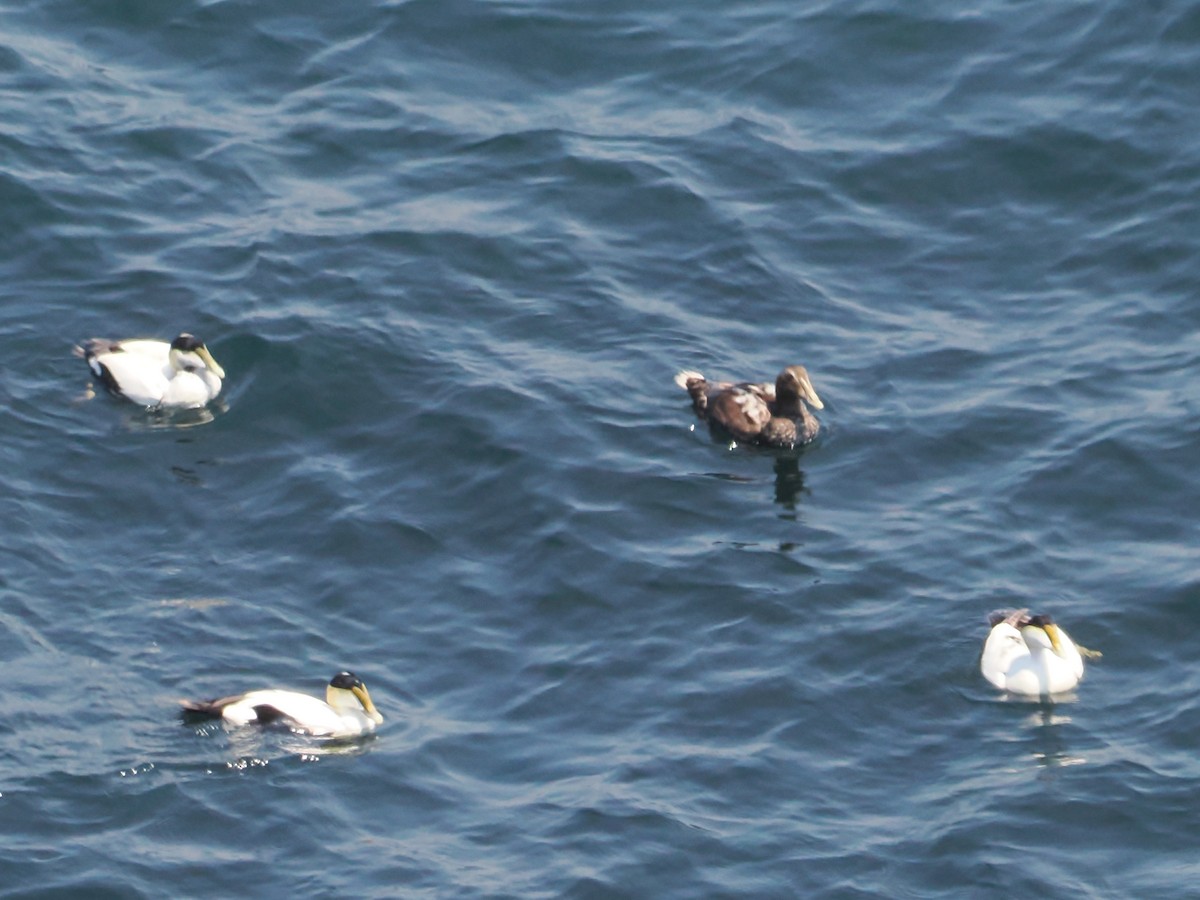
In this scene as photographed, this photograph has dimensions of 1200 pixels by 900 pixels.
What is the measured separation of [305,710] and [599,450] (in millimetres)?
4333

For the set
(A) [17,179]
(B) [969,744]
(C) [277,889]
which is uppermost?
(A) [17,179]

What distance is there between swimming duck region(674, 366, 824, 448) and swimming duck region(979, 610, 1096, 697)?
3152 millimetres

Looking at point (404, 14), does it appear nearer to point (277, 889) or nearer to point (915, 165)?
point (915, 165)

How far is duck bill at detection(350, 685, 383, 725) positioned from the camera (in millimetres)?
14461

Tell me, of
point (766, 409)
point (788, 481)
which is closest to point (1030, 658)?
point (788, 481)

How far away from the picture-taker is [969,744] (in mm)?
14664

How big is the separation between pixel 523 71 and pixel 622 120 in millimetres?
1412

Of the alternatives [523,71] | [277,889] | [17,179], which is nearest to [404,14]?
[523,71]

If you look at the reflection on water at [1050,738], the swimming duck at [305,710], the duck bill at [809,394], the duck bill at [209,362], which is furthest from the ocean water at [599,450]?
the duck bill at [809,394]

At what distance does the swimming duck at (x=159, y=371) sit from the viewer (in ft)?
58.1

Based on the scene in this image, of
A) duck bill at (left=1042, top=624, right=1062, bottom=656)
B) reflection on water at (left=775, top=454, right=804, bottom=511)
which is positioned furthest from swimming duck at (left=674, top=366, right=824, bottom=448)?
duck bill at (left=1042, top=624, right=1062, bottom=656)

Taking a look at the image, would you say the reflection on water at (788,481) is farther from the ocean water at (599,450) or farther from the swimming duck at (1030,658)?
the swimming duck at (1030,658)

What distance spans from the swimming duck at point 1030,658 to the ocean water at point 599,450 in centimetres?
20

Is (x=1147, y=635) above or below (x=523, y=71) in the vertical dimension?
below
